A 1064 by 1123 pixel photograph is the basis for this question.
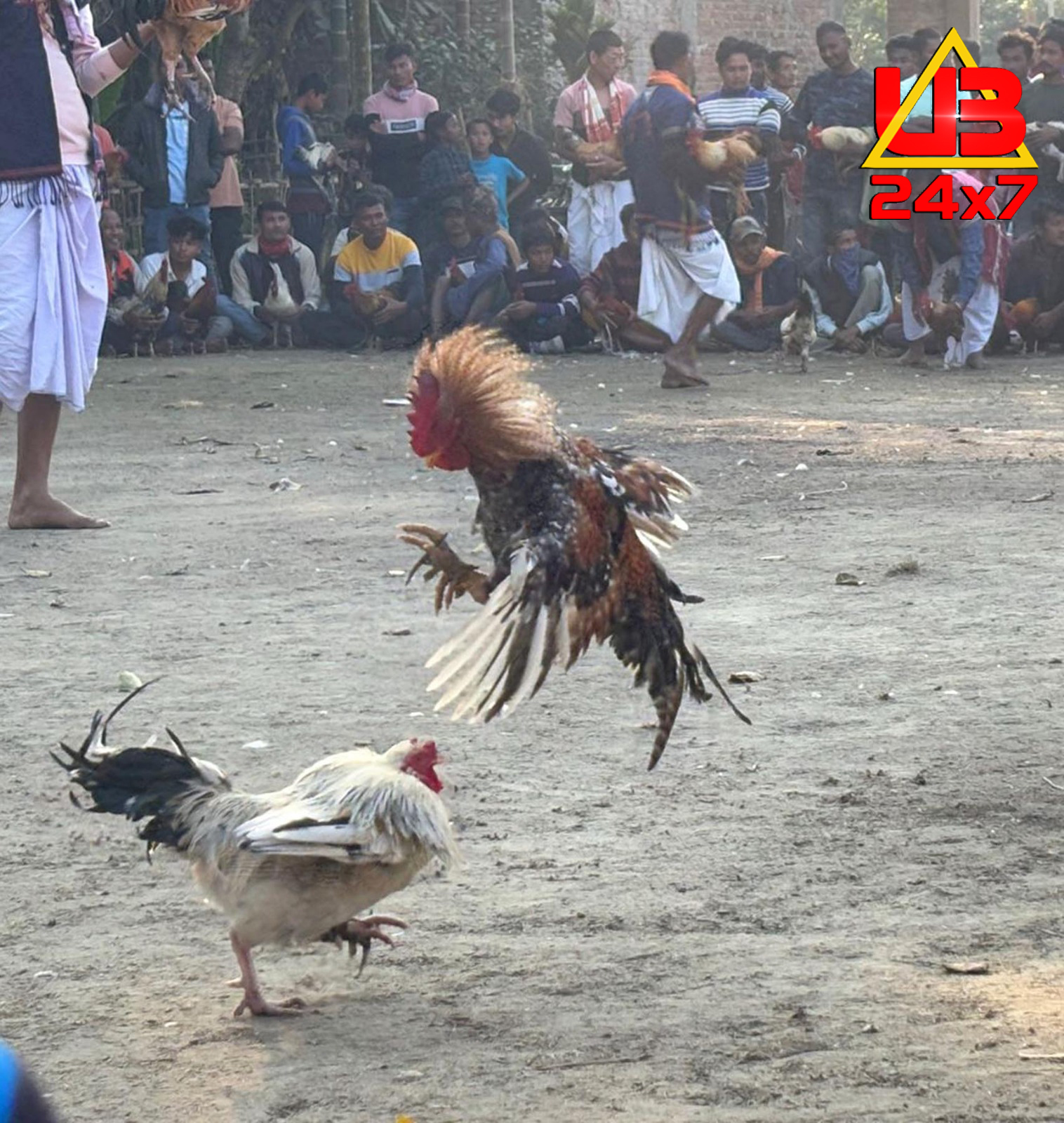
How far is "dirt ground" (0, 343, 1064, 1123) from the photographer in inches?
123

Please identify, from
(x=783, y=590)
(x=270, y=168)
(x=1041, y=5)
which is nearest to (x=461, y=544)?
(x=783, y=590)

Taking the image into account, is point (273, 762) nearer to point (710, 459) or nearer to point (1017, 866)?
point (1017, 866)

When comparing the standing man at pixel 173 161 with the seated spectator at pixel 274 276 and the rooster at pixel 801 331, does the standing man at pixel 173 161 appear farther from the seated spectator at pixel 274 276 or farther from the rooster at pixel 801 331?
the rooster at pixel 801 331

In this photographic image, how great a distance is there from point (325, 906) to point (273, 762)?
1432 millimetres

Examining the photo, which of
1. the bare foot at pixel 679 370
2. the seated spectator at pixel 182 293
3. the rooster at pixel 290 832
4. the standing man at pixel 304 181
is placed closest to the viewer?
the rooster at pixel 290 832

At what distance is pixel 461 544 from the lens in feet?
24.3

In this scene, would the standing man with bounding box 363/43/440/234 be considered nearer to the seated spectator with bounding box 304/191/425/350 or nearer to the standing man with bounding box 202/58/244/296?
the seated spectator with bounding box 304/191/425/350

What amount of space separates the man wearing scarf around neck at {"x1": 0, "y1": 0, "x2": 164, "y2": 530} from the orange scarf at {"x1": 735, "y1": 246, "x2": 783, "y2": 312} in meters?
8.26

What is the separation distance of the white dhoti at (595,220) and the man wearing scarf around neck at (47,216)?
852 centimetres

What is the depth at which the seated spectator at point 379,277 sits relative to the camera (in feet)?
50.9

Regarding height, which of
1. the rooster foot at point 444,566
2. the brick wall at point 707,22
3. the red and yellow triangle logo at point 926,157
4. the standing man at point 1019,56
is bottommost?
the rooster foot at point 444,566

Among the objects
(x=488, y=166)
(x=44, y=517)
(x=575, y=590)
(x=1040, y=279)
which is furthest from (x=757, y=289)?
(x=575, y=590)

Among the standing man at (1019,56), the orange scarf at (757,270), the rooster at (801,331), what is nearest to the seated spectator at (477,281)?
the orange scarf at (757,270)

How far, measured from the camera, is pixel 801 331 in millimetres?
13727
